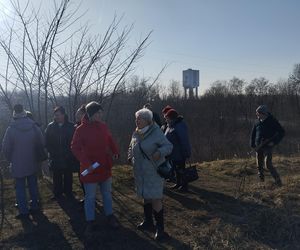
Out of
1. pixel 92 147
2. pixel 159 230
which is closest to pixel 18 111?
pixel 92 147

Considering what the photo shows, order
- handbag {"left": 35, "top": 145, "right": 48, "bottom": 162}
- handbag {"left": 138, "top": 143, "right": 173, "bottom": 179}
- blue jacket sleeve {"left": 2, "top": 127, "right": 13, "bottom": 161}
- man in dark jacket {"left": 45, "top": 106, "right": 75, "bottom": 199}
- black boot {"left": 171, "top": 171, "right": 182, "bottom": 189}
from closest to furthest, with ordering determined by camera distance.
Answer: handbag {"left": 138, "top": 143, "right": 173, "bottom": 179}, blue jacket sleeve {"left": 2, "top": 127, "right": 13, "bottom": 161}, handbag {"left": 35, "top": 145, "right": 48, "bottom": 162}, man in dark jacket {"left": 45, "top": 106, "right": 75, "bottom": 199}, black boot {"left": 171, "top": 171, "right": 182, "bottom": 189}

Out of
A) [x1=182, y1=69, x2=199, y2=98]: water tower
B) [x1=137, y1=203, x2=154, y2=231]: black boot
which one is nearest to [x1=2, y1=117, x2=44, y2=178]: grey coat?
[x1=137, y1=203, x2=154, y2=231]: black boot

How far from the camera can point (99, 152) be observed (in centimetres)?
549

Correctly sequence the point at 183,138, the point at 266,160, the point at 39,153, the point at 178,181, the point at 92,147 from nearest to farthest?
the point at 92,147 < the point at 39,153 < the point at 183,138 < the point at 178,181 < the point at 266,160

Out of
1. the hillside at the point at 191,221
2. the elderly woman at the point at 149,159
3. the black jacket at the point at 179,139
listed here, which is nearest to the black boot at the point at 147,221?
the hillside at the point at 191,221

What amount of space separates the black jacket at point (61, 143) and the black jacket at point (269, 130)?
379 cm

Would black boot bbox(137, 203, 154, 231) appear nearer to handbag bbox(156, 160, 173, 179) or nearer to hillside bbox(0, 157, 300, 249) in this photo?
hillside bbox(0, 157, 300, 249)

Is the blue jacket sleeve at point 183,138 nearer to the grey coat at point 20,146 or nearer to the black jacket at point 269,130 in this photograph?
the black jacket at point 269,130

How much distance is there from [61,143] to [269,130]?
4059 millimetres

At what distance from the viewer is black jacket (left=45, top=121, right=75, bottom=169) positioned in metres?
7.03

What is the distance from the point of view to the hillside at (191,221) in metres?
5.17

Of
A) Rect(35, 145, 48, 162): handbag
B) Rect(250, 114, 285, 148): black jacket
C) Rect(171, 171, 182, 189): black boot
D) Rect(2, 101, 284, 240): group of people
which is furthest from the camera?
Rect(250, 114, 285, 148): black jacket

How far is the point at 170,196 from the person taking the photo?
7551 millimetres

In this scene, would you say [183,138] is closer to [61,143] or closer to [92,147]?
[61,143]
